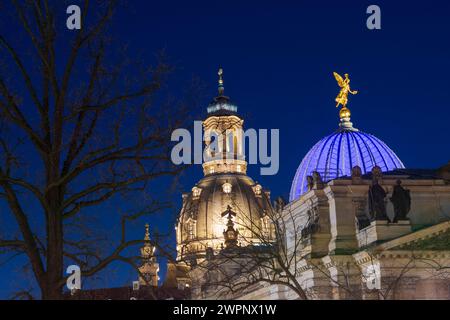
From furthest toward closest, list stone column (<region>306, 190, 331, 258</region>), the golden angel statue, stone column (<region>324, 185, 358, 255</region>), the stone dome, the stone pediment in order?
the stone dome
the golden angel statue
stone column (<region>306, 190, 331, 258</region>)
stone column (<region>324, 185, 358, 255</region>)
the stone pediment

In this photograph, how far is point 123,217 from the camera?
71.9 feet

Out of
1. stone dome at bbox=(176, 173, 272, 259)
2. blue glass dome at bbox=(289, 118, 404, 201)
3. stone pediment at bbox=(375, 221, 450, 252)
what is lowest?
stone pediment at bbox=(375, 221, 450, 252)

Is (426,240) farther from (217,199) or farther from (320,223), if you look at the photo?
(217,199)

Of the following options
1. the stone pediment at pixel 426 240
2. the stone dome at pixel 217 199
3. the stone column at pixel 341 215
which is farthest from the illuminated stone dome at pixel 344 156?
the stone dome at pixel 217 199

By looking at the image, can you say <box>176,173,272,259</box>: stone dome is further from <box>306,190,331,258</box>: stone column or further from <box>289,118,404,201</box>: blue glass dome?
<box>306,190,331,258</box>: stone column

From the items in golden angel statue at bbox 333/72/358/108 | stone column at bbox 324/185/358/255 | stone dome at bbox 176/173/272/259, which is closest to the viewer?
stone column at bbox 324/185/358/255

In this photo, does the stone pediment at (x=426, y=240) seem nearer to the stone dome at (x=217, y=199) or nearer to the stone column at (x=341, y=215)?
the stone column at (x=341, y=215)

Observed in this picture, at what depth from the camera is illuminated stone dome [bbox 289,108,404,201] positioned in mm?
76125

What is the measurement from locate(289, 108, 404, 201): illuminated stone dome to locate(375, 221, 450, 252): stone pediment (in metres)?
27.1

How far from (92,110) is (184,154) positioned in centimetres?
252

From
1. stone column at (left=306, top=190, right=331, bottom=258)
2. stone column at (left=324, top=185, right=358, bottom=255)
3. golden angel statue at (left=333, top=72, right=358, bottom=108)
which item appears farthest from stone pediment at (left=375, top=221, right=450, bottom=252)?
golden angel statue at (left=333, top=72, right=358, bottom=108)

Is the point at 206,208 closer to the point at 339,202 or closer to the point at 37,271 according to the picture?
the point at 339,202

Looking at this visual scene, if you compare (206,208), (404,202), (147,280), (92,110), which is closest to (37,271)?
(147,280)

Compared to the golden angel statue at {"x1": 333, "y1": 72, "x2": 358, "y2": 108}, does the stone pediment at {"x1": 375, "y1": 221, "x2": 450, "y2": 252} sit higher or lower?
lower
